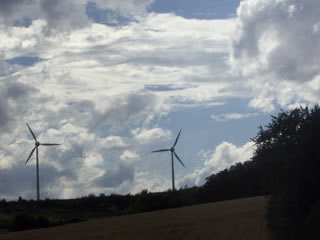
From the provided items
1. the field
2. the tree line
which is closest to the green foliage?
the tree line

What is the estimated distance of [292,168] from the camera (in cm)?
2447

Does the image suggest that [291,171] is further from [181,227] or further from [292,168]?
[181,227]

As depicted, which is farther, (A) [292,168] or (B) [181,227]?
(B) [181,227]

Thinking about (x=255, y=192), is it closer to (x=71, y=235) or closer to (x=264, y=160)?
(x=71, y=235)

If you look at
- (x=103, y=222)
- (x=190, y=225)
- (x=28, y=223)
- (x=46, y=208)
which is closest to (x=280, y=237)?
(x=190, y=225)

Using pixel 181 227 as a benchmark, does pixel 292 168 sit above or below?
above

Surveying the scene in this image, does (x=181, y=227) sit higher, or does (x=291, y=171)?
(x=291, y=171)

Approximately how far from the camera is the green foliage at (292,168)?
2425cm

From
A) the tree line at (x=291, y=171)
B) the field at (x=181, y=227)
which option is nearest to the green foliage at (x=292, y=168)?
the tree line at (x=291, y=171)

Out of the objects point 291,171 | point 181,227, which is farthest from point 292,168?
point 181,227

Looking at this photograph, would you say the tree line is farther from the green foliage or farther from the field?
the field

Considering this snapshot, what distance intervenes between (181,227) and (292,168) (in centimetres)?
1630

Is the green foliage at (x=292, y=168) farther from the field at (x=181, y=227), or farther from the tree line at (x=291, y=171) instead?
the field at (x=181, y=227)

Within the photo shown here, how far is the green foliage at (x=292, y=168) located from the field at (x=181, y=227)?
7720 mm
